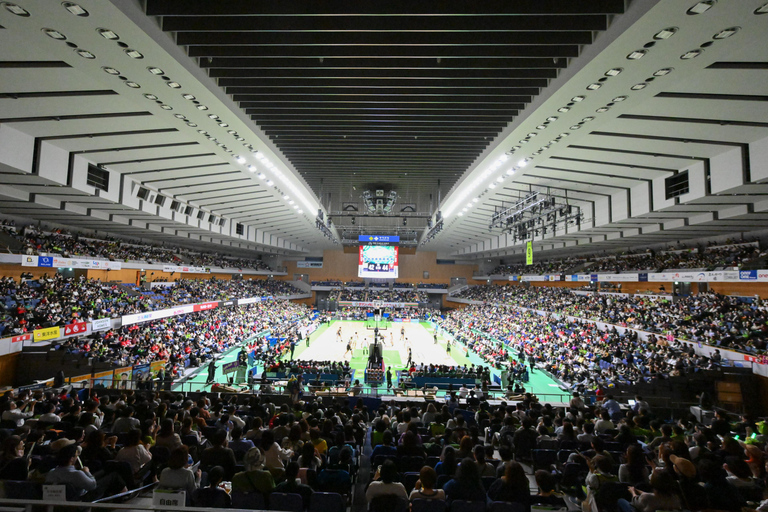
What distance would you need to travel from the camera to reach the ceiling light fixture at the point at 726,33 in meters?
5.51

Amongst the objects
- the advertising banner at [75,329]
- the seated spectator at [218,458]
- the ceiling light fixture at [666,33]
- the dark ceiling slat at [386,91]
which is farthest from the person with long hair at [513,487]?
the advertising banner at [75,329]

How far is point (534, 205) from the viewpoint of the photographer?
1630cm

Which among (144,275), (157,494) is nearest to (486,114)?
(157,494)

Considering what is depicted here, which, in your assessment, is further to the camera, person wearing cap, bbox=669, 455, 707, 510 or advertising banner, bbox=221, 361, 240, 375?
advertising banner, bbox=221, 361, 240, 375

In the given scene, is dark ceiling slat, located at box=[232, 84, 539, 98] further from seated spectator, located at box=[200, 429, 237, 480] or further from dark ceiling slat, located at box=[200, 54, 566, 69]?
seated spectator, located at box=[200, 429, 237, 480]

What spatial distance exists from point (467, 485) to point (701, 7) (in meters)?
6.97

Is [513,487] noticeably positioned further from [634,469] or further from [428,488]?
[634,469]

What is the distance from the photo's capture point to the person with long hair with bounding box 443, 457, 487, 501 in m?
4.13

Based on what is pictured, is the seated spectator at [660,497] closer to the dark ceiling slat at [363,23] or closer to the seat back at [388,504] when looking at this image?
the seat back at [388,504]

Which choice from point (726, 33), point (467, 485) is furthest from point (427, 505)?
point (726, 33)

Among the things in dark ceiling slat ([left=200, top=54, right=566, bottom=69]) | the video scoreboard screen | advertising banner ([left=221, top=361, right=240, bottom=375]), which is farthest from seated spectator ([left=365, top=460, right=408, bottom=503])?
the video scoreboard screen

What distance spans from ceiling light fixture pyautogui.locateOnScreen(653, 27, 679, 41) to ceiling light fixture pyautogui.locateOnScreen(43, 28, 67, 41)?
31.1ft

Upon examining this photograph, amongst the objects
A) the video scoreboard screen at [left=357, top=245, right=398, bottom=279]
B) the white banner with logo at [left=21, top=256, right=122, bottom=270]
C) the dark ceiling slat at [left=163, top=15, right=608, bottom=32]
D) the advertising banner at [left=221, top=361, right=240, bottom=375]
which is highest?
the dark ceiling slat at [left=163, top=15, right=608, bottom=32]

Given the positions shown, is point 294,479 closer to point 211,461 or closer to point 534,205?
point 211,461
